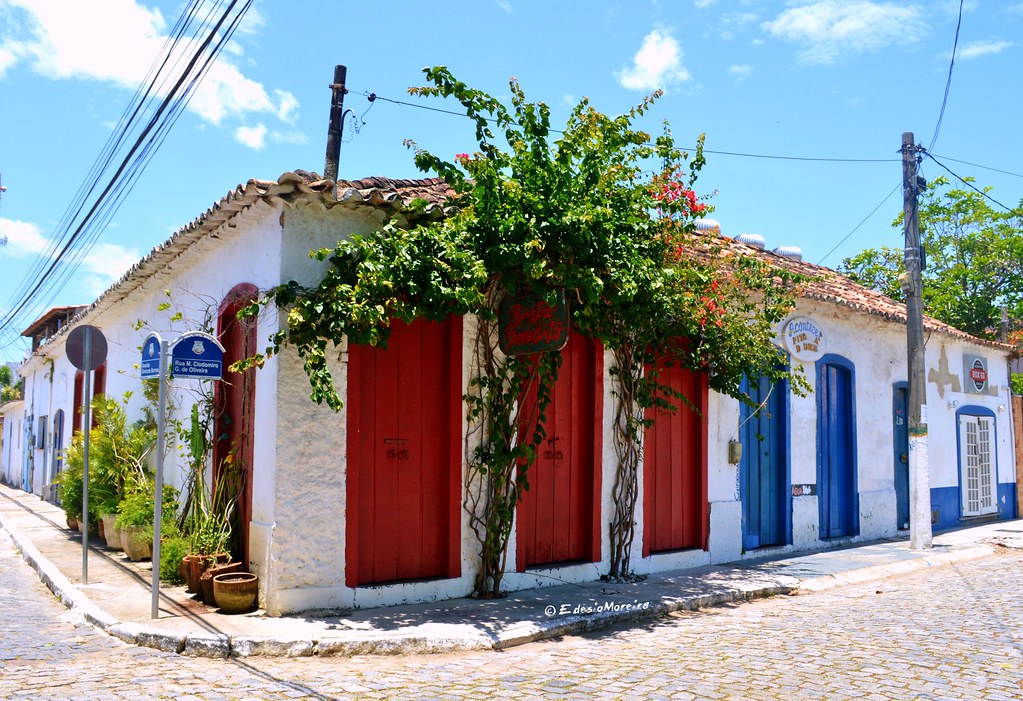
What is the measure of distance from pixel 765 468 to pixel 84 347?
27.0 feet

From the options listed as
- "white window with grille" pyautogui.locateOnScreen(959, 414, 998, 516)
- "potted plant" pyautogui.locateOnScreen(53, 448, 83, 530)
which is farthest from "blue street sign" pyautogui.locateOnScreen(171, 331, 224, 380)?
"white window with grille" pyautogui.locateOnScreen(959, 414, 998, 516)

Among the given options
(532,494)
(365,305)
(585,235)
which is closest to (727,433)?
(532,494)

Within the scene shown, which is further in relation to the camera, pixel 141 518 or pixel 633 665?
pixel 141 518

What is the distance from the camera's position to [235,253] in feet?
26.5

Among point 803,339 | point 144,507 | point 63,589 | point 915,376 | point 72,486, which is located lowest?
point 63,589

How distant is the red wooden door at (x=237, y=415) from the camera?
7441mm

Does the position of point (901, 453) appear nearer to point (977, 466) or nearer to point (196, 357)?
point (977, 466)

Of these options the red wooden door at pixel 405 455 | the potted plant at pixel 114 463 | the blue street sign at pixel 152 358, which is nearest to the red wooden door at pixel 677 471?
the red wooden door at pixel 405 455

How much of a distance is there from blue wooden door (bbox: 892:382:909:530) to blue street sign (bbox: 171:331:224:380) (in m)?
10.8

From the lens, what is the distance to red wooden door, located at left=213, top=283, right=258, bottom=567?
24.4ft

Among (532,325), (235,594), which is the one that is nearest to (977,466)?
(532,325)

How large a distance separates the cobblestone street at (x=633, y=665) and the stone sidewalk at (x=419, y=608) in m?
0.13

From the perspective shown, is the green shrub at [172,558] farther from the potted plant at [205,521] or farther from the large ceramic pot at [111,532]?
the large ceramic pot at [111,532]

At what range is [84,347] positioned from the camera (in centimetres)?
817
